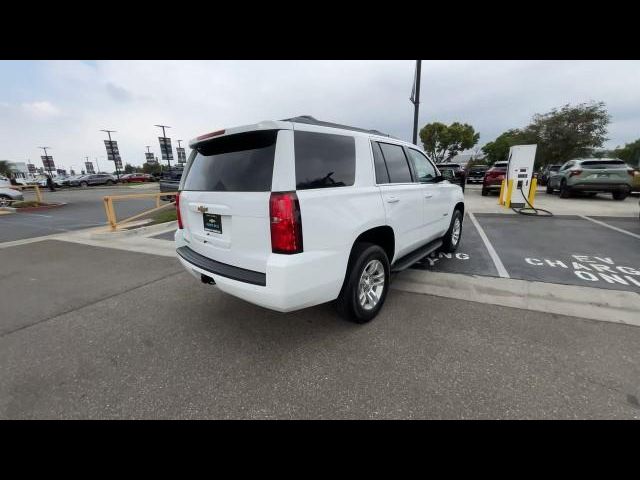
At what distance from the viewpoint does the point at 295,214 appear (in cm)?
211

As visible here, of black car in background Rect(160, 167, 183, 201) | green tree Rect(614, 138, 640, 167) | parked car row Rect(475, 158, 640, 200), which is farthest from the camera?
green tree Rect(614, 138, 640, 167)

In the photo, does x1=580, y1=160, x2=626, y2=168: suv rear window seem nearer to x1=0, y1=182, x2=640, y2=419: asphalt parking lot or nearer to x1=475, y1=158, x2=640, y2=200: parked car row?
x1=475, y1=158, x2=640, y2=200: parked car row

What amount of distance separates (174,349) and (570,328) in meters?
3.88

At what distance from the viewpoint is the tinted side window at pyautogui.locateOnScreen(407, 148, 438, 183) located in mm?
3891

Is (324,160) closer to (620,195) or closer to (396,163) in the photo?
(396,163)

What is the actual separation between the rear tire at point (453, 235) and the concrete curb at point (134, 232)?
23.1 feet

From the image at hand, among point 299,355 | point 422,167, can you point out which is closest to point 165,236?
point 299,355

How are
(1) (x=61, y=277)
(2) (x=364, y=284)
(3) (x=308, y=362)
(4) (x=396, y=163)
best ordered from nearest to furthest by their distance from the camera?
(3) (x=308, y=362) < (2) (x=364, y=284) < (4) (x=396, y=163) < (1) (x=61, y=277)

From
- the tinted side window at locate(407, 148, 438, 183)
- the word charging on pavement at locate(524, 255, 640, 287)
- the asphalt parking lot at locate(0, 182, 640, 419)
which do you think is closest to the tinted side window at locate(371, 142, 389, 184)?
the tinted side window at locate(407, 148, 438, 183)

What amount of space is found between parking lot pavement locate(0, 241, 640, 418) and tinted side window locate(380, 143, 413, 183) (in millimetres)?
1494

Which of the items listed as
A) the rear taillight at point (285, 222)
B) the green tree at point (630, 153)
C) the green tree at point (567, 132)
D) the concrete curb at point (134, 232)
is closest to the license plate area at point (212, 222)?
the rear taillight at point (285, 222)

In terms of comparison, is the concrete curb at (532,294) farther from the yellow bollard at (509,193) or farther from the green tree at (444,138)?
the green tree at (444,138)

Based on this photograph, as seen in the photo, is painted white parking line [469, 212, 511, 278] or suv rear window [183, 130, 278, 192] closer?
suv rear window [183, 130, 278, 192]

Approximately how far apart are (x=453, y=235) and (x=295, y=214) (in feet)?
13.5
